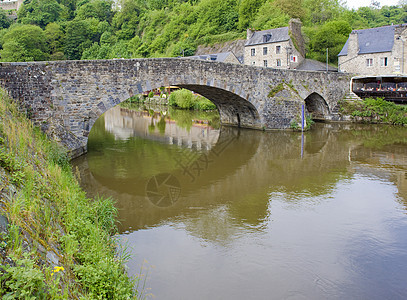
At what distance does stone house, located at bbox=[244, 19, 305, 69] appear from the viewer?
102 ft

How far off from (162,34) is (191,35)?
9.41 meters

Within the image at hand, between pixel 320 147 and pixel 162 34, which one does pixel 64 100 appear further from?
pixel 162 34

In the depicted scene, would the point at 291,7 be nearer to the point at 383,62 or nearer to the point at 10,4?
the point at 383,62

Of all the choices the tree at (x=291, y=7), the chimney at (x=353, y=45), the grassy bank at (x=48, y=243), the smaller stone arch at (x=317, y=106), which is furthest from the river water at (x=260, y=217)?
the tree at (x=291, y=7)

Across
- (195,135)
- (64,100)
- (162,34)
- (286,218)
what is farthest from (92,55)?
(286,218)

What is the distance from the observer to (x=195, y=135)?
18.5 m

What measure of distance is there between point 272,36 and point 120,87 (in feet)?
74.6

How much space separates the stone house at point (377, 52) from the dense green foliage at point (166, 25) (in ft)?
27.9

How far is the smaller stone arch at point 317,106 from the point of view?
22778mm

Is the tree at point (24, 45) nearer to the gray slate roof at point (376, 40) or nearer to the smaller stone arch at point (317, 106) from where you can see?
the smaller stone arch at point (317, 106)

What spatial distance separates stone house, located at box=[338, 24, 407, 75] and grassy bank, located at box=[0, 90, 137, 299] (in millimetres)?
23791

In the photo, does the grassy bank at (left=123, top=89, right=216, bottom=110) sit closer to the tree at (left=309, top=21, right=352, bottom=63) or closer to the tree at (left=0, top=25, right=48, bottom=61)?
the tree at (left=309, top=21, right=352, bottom=63)

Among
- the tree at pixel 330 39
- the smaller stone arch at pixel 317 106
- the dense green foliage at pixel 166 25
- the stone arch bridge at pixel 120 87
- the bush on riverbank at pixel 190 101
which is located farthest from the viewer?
the dense green foliage at pixel 166 25

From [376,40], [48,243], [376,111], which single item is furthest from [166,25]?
[48,243]
